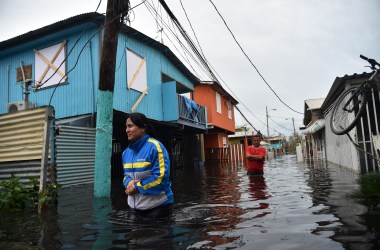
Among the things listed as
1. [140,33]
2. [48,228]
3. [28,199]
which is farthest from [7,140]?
[140,33]

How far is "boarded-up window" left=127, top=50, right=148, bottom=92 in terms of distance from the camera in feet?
45.0

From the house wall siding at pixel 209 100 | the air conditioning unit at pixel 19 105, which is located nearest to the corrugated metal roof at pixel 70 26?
the air conditioning unit at pixel 19 105

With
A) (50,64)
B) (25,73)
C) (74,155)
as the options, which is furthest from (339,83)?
(25,73)

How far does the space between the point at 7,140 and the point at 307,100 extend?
21.3 metres

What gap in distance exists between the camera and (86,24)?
476 inches

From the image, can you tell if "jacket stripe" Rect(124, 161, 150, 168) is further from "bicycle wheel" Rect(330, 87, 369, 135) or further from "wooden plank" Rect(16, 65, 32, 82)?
"wooden plank" Rect(16, 65, 32, 82)

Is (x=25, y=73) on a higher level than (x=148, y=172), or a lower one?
higher

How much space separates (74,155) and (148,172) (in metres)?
7.20

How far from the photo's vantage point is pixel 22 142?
28.0ft

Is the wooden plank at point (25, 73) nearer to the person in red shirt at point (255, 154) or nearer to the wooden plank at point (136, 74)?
the wooden plank at point (136, 74)

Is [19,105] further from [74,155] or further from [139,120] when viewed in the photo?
[139,120]

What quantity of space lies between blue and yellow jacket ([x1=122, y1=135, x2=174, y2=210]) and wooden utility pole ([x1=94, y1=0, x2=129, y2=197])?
9.49 feet

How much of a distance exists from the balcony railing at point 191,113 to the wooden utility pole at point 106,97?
380 inches

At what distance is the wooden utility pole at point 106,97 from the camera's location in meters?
6.78
